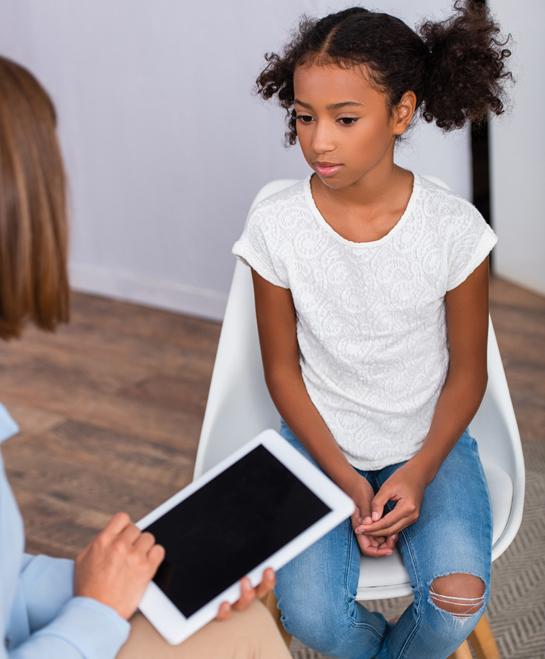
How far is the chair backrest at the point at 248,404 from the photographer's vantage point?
1067mm

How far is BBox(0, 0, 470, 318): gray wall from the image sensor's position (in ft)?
6.83

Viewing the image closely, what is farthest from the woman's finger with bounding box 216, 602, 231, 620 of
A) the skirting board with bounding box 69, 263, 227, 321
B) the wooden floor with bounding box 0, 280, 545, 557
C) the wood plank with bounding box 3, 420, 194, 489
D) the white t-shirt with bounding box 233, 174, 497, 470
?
the skirting board with bounding box 69, 263, 227, 321

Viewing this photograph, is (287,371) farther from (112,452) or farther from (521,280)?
(521,280)

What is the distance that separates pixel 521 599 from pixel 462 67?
93 centimetres

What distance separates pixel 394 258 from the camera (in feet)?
3.41

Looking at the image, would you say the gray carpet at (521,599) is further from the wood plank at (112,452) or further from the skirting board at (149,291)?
the skirting board at (149,291)

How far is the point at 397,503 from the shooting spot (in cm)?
94

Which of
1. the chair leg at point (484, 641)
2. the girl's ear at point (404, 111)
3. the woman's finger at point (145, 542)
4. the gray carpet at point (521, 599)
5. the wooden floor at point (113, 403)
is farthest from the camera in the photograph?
the wooden floor at point (113, 403)

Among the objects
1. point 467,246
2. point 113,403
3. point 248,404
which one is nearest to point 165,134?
point 113,403

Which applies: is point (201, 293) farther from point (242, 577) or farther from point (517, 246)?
point (242, 577)

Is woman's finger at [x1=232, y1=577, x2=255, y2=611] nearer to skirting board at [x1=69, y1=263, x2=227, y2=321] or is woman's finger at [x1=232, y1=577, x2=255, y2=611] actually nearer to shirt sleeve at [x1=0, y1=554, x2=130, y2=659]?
shirt sleeve at [x1=0, y1=554, x2=130, y2=659]

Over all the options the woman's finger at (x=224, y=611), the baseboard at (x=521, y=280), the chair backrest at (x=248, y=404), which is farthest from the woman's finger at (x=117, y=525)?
the baseboard at (x=521, y=280)

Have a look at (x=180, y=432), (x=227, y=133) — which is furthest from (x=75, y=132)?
(x=180, y=432)

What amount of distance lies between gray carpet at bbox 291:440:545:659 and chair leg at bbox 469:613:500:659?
0.12m
